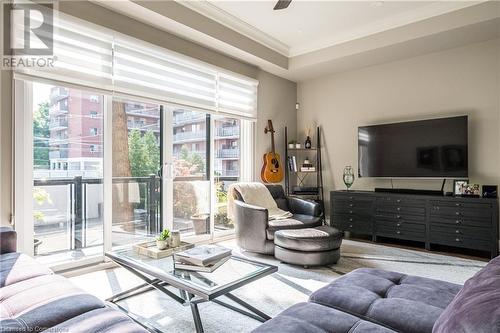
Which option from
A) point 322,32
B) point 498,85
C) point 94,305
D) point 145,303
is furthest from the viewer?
point 322,32

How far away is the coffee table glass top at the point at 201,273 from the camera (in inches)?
67.0

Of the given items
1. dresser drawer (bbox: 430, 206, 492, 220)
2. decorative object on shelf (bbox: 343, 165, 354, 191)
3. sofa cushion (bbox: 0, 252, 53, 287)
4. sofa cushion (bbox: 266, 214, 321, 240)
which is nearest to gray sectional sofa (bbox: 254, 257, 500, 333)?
sofa cushion (bbox: 0, 252, 53, 287)

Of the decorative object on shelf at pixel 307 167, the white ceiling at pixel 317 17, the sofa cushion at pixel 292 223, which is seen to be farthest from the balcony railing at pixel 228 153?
the white ceiling at pixel 317 17

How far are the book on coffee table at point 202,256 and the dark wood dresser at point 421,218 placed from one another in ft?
9.20

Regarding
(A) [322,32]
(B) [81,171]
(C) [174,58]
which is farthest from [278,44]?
(B) [81,171]

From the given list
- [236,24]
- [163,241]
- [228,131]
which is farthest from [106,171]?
[236,24]

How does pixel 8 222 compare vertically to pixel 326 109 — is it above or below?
below

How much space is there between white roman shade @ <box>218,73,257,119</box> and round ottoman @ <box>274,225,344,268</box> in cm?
204

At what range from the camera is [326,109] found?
524 centimetres

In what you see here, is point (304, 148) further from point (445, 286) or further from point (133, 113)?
point (445, 286)

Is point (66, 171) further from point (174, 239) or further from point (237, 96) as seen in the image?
point (237, 96)

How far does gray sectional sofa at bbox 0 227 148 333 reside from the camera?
1.16 m

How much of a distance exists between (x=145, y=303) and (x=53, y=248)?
4.27 feet

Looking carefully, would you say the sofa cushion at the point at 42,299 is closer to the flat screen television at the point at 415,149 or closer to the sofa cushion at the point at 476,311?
the sofa cushion at the point at 476,311
